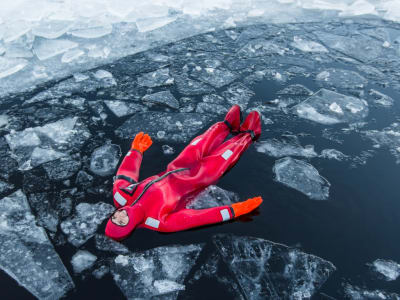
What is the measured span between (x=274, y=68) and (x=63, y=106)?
2.54m

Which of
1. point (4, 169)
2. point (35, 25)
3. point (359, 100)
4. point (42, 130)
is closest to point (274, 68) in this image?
point (359, 100)

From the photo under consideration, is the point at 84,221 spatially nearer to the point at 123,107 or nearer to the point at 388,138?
the point at 123,107

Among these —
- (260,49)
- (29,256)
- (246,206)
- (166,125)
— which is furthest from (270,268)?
(260,49)

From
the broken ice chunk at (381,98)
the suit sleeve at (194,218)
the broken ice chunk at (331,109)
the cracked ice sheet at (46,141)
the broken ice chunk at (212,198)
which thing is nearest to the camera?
the suit sleeve at (194,218)

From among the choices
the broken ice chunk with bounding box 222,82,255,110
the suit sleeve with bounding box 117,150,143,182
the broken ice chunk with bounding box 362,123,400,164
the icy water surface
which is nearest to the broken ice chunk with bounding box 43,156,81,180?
the icy water surface

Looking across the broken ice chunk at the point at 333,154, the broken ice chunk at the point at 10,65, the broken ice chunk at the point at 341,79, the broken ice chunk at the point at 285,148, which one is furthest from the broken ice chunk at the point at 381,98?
the broken ice chunk at the point at 10,65

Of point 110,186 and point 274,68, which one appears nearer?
point 110,186

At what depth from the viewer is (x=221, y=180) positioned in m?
2.34

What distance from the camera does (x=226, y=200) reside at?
220cm

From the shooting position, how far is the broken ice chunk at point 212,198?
2.17 m

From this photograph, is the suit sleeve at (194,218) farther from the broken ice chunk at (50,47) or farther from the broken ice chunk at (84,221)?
the broken ice chunk at (50,47)

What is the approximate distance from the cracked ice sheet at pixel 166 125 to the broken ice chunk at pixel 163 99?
18 centimetres

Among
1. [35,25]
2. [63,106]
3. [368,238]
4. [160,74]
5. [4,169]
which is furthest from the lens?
[35,25]

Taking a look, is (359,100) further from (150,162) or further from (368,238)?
(150,162)
